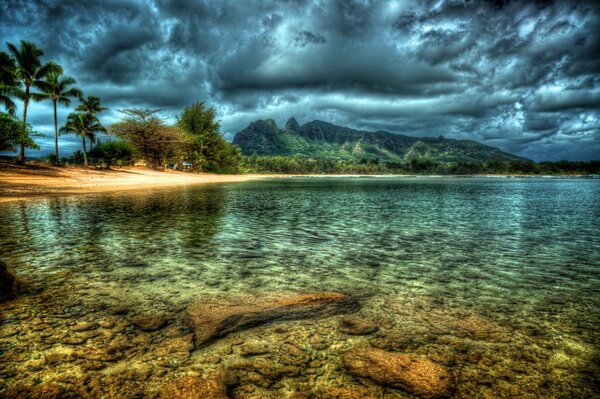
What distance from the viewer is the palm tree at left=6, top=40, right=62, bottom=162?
43.8 m

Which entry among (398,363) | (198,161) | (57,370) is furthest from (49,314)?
(198,161)

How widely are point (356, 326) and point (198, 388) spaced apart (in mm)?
2778

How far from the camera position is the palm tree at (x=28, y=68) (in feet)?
144

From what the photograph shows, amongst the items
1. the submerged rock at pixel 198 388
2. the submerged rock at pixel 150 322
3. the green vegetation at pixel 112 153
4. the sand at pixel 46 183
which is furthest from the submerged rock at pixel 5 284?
the green vegetation at pixel 112 153

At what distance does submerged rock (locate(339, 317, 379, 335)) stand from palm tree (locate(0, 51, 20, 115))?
55227mm

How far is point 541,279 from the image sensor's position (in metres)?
7.95

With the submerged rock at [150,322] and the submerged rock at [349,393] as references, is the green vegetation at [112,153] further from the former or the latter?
the submerged rock at [349,393]

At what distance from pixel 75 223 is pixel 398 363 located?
1623cm

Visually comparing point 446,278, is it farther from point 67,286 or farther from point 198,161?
point 198,161

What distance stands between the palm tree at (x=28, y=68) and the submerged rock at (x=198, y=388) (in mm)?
54197

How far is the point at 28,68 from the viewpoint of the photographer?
45000 mm

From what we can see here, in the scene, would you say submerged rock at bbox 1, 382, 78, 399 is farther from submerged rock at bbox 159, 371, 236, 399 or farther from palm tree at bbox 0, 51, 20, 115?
palm tree at bbox 0, 51, 20, 115

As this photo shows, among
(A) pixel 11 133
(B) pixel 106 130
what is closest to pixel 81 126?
(B) pixel 106 130

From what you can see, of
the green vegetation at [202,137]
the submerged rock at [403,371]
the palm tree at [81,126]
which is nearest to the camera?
the submerged rock at [403,371]
